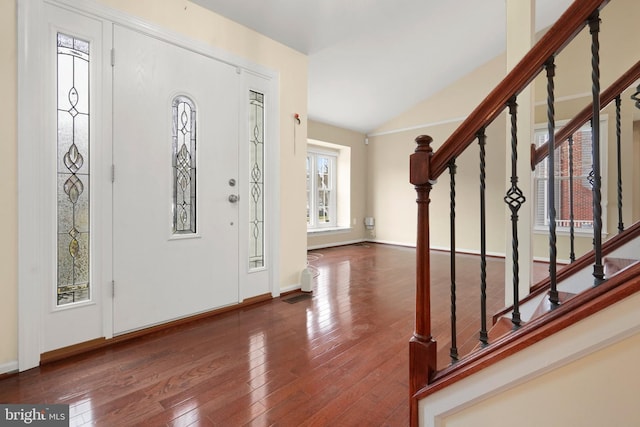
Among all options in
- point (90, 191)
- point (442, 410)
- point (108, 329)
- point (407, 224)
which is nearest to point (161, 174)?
point (90, 191)

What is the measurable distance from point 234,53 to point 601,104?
268 cm

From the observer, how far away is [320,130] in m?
6.10

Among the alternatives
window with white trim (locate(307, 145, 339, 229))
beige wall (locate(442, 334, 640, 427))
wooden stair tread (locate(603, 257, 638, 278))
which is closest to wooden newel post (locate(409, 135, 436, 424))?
beige wall (locate(442, 334, 640, 427))

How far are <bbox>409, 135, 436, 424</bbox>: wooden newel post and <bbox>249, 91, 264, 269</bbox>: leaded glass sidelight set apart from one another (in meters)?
2.05

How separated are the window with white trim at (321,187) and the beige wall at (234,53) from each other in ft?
9.81

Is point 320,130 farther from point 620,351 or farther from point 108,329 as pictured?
point 620,351

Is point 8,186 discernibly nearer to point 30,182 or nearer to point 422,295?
point 30,182

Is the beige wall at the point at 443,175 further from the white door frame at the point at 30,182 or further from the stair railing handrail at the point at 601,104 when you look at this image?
the white door frame at the point at 30,182

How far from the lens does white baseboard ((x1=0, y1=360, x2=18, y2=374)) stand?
171 cm

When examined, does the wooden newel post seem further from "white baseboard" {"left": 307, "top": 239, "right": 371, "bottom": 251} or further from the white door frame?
"white baseboard" {"left": 307, "top": 239, "right": 371, "bottom": 251}

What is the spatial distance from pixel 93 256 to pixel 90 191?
16.9 inches

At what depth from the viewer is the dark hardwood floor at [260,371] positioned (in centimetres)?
140

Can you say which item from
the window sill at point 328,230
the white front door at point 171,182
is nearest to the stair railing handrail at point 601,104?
the white front door at point 171,182

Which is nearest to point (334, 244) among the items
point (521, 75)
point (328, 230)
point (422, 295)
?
point (328, 230)
